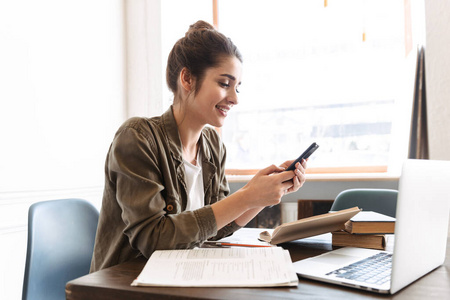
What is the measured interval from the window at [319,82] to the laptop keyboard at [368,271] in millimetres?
1957

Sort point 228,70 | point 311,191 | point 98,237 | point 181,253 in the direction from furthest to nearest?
point 311,191, point 228,70, point 98,237, point 181,253

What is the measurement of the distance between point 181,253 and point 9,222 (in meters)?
1.53

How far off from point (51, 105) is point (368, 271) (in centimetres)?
213

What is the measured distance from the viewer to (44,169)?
2.22 m

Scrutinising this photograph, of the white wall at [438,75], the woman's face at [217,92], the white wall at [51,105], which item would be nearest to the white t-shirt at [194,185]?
the woman's face at [217,92]

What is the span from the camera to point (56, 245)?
4.44ft

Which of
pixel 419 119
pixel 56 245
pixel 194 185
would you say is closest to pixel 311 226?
pixel 194 185

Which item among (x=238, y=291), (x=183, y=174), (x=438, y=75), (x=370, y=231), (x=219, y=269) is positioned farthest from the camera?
(x=438, y=75)

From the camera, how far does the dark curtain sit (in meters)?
2.43

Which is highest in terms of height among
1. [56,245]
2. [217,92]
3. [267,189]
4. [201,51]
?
[201,51]

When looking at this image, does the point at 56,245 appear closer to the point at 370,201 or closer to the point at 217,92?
the point at 217,92

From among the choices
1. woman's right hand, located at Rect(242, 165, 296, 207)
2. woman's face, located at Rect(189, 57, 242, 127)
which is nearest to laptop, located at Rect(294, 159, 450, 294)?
woman's right hand, located at Rect(242, 165, 296, 207)

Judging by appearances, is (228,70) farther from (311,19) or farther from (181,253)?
(311,19)

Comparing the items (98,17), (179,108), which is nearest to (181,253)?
(179,108)
